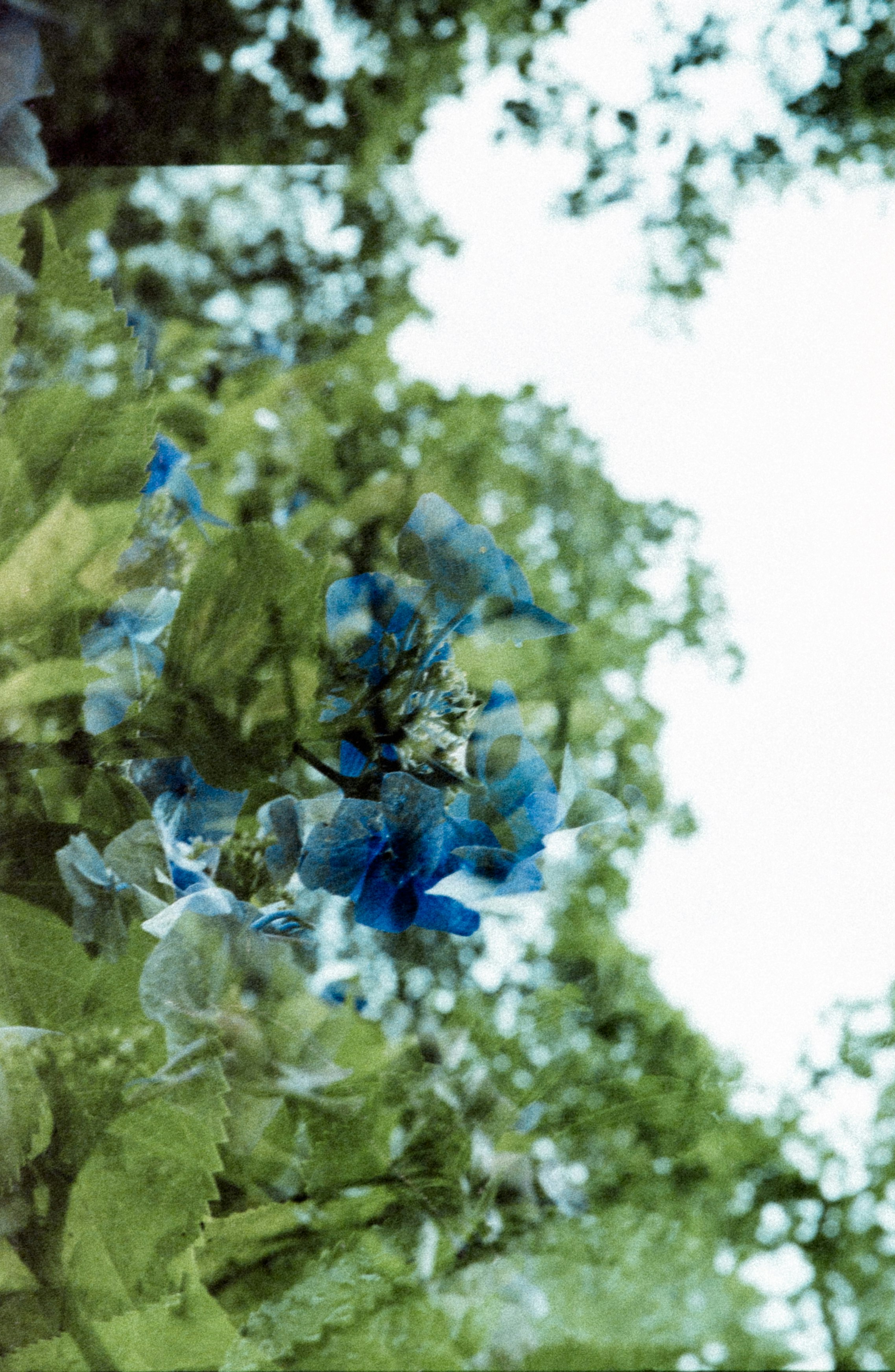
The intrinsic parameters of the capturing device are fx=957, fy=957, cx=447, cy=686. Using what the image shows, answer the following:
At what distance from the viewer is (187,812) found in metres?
0.20

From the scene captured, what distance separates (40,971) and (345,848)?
7 cm

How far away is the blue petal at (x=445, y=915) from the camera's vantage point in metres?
0.19

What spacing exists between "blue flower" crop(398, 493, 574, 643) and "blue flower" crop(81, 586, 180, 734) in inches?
2.1

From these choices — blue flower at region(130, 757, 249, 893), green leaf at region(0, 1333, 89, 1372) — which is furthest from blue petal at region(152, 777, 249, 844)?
green leaf at region(0, 1333, 89, 1372)

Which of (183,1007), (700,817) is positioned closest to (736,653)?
(700,817)

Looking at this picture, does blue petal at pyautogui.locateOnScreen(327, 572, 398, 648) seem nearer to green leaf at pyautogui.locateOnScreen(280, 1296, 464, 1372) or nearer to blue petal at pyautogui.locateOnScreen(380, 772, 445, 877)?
blue petal at pyautogui.locateOnScreen(380, 772, 445, 877)

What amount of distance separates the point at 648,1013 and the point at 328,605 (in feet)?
0.37

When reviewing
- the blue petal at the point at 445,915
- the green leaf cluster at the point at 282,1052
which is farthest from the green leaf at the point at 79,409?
the blue petal at the point at 445,915

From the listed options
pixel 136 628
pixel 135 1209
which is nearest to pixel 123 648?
pixel 136 628

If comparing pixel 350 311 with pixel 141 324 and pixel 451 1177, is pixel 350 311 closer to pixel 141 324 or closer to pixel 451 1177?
pixel 141 324

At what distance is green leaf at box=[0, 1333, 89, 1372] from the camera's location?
0.63 ft

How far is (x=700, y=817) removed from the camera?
211 millimetres

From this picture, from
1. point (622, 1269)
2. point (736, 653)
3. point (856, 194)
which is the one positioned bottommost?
point (622, 1269)

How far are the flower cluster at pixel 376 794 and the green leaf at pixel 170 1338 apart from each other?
78 mm
